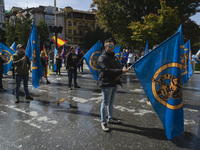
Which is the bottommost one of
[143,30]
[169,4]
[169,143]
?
[169,143]

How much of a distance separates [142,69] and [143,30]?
51.0ft

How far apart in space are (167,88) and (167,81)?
0.13 m

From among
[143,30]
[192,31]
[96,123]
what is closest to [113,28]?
[143,30]

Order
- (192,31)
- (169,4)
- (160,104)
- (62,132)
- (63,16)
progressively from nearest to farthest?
Result: 1. (160,104)
2. (62,132)
3. (169,4)
4. (192,31)
5. (63,16)

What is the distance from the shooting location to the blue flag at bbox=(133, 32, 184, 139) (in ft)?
10.5

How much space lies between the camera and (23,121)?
448 cm

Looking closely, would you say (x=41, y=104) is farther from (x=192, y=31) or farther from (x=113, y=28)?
(x=192, y=31)

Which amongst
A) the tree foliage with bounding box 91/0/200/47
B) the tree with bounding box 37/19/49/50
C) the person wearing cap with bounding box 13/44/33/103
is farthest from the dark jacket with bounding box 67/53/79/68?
the tree with bounding box 37/19/49/50

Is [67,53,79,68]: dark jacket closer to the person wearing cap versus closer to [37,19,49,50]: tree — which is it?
the person wearing cap

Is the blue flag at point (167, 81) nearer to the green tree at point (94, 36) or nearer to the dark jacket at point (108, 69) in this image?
the dark jacket at point (108, 69)

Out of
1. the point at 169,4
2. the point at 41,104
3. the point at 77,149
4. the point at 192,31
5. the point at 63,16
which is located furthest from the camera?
the point at 63,16

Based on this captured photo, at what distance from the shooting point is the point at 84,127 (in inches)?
162

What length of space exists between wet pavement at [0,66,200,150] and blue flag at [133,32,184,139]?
1.61 feet

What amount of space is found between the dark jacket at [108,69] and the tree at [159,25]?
15.2 m
